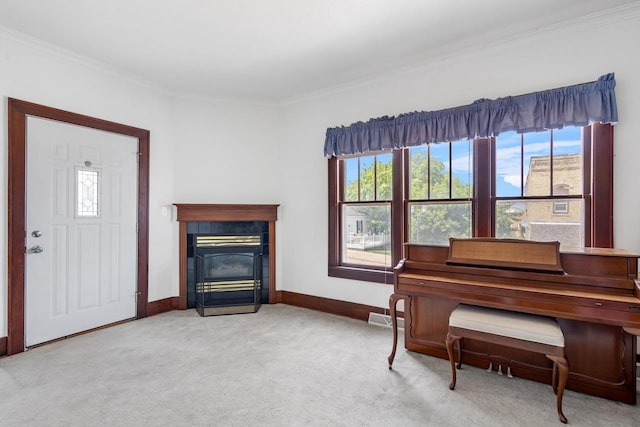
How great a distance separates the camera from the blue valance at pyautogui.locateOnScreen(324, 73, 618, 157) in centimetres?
252

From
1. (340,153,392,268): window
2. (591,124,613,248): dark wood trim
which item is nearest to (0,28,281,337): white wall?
(340,153,392,268): window

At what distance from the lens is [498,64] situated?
2994mm

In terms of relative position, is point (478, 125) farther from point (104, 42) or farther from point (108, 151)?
point (108, 151)

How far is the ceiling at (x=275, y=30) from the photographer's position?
8.15ft

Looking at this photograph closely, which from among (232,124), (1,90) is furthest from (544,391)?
(1,90)

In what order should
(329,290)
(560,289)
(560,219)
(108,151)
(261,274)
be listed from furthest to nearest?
1. (261,274)
2. (329,290)
3. (108,151)
4. (560,219)
5. (560,289)

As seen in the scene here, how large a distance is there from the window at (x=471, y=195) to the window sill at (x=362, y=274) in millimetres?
12

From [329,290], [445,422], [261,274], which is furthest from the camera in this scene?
[261,274]

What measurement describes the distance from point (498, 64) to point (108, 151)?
13.3 feet

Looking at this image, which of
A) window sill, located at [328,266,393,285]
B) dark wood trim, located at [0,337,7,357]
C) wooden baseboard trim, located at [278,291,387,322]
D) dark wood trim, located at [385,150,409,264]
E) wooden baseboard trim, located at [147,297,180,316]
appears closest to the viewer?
dark wood trim, located at [0,337,7,357]

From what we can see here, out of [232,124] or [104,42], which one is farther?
[232,124]

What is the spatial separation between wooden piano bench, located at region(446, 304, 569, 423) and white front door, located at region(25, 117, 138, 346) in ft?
11.4

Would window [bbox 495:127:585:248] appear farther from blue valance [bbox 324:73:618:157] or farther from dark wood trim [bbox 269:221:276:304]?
dark wood trim [bbox 269:221:276:304]

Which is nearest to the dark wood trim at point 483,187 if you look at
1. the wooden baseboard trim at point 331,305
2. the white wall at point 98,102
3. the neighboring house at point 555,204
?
the neighboring house at point 555,204
